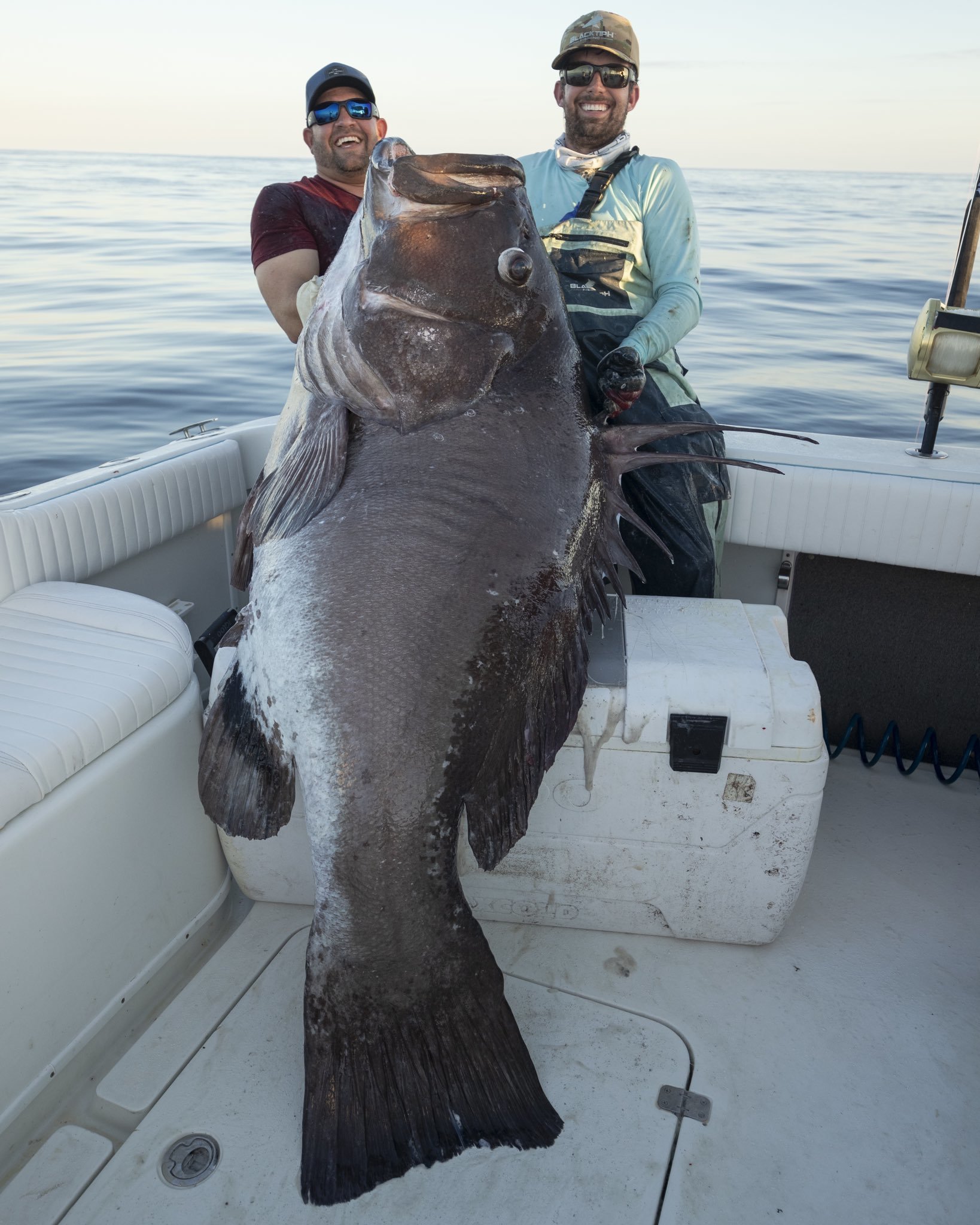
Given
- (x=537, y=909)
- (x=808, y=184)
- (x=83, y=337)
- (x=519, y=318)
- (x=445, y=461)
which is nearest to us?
(x=445, y=461)

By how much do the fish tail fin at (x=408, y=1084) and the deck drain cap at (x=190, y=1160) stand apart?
0.65 feet

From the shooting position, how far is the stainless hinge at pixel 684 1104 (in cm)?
180

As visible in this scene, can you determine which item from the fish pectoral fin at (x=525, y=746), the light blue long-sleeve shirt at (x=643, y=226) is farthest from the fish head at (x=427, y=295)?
the light blue long-sleeve shirt at (x=643, y=226)

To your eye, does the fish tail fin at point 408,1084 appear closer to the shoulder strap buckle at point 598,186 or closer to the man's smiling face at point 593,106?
the shoulder strap buckle at point 598,186

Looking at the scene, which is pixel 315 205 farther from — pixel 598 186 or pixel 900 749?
pixel 900 749

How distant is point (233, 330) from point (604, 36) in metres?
10.8

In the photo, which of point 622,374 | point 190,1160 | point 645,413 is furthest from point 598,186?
point 190,1160

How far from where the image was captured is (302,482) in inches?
73.7

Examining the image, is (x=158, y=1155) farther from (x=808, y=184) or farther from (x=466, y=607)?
(x=808, y=184)

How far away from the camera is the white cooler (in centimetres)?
197

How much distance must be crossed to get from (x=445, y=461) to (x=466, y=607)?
307 mm

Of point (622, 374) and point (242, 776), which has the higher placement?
point (622, 374)

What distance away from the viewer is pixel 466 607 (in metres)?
1.73

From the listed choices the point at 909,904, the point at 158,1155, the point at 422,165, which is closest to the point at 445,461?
the point at 422,165
